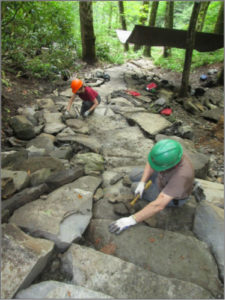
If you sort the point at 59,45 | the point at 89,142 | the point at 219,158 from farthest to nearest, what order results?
the point at 59,45, the point at 219,158, the point at 89,142

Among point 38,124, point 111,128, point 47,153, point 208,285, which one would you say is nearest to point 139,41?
point 111,128

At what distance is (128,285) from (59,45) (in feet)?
29.6

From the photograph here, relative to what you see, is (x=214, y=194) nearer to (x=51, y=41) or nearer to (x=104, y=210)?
(x=104, y=210)

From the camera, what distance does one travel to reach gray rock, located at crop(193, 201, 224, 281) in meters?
2.28

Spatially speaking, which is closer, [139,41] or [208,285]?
[208,285]

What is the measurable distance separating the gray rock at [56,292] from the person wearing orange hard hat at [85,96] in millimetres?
4328

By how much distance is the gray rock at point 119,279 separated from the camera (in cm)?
186

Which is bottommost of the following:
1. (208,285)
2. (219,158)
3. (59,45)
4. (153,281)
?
(219,158)

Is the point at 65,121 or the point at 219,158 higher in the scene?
the point at 65,121

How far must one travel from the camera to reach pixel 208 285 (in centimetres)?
201

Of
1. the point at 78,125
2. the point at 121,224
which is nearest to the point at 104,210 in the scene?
the point at 121,224

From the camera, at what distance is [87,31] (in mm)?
10039

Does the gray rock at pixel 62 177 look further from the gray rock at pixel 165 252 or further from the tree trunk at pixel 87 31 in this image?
the tree trunk at pixel 87 31

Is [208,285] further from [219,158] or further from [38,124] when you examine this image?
[38,124]
